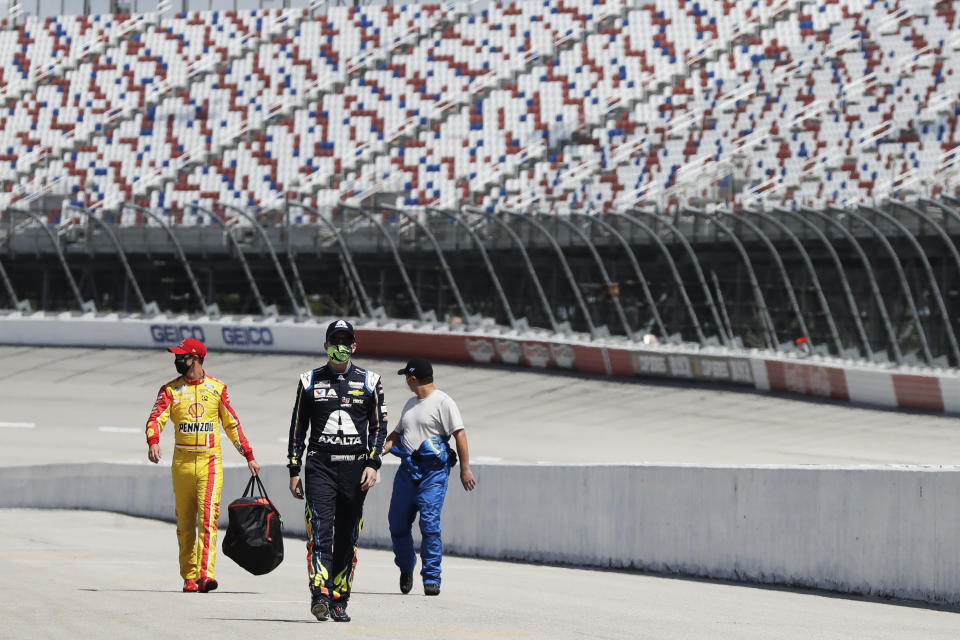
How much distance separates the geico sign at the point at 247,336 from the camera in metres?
40.6

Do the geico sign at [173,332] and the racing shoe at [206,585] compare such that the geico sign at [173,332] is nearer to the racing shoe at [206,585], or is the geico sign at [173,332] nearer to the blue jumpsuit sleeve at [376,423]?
the racing shoe at [206,585]

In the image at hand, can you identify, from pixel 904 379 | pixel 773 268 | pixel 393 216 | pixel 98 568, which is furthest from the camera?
pixel 393 216

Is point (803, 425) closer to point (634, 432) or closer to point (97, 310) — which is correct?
point (634, 432)

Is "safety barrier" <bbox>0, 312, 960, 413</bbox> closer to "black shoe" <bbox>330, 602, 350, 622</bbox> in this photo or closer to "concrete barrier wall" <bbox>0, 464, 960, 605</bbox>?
Result: "concrete barrier wall" <bbox>0, 464, 960, 605</bbox>

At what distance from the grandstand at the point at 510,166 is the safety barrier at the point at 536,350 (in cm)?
57

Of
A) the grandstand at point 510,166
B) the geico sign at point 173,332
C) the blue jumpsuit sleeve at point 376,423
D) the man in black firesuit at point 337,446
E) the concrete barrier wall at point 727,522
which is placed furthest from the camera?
the geico sign at point 173,332

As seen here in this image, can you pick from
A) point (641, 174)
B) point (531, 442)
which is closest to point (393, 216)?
point (641, 174)

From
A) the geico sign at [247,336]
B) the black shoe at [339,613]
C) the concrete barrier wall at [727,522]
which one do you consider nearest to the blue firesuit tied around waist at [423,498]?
the black shoe at [339,613]

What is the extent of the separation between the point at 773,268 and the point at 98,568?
1015 inches

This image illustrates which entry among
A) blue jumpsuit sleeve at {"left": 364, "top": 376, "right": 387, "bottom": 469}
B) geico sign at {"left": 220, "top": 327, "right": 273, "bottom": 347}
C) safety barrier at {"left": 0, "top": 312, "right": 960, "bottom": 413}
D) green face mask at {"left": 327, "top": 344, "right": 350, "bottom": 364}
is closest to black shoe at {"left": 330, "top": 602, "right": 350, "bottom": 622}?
blue jumpsuit sleeve at {"left": 364, "top": 376, "right": 387, "bottom": 469}

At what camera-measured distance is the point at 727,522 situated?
9.59 meters

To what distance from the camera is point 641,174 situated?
43.1 meters

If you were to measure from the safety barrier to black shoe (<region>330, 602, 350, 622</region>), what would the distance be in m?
23.9

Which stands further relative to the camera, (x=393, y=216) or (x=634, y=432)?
(x=393, y=216)
